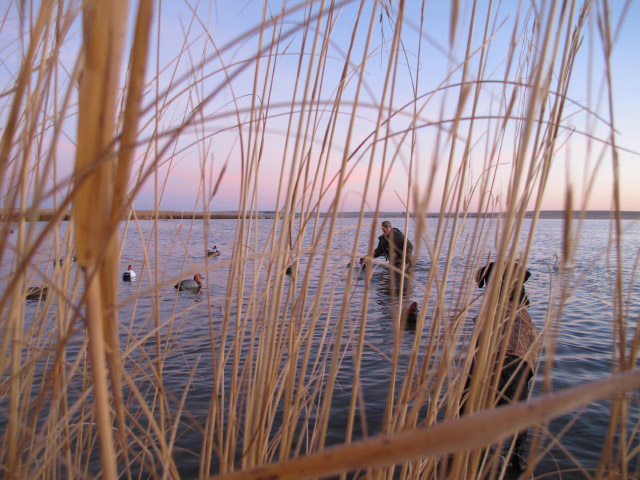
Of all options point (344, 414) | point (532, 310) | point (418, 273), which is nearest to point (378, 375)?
point (344, 414)

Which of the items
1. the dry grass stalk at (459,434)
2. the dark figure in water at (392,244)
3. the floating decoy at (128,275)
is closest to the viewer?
the dry grass stalk at (459,434)

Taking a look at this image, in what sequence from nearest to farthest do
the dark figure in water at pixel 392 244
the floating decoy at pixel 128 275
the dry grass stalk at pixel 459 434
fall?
the dry grass stalk at pixel 459 434
the dark figure in water at pixel 392 244
the floating decoy at pixel 128 275

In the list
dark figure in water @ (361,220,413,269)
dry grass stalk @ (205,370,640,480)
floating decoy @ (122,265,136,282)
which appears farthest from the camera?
floating decoy @ (122,265,136,282)

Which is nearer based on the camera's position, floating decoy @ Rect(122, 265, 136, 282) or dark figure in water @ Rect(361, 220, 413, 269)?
dark figure in water @ Rect(361, 220, 413, 269)

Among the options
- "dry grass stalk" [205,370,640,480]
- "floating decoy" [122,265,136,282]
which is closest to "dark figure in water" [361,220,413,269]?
"dry grass stalk" [205,370,640,480]

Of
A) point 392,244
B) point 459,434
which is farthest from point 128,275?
point 459,434

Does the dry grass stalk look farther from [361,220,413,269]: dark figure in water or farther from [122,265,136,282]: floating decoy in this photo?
[122,265,136,282]: floating decoy

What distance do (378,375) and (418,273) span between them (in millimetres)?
7702

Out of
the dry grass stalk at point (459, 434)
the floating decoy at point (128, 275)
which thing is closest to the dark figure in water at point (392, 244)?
the dry grass stalk at point (459, 434)

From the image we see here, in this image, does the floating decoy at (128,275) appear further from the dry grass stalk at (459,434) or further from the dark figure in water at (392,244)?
the dry grass stalk at (459,434)

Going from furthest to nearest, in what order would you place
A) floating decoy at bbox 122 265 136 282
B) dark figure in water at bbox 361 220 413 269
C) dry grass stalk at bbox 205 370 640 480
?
1. floating decoy at bbox 122 265 136 282
2. dark figure in water at bbox 361 220 413 269
3. dry grass stalk at bbox 205 370 640 480

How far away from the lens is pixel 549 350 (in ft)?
2.22

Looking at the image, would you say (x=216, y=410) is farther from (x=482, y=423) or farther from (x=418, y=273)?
(x=418, y=273)

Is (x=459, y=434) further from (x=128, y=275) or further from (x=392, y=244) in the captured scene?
(x=128, y=275)
